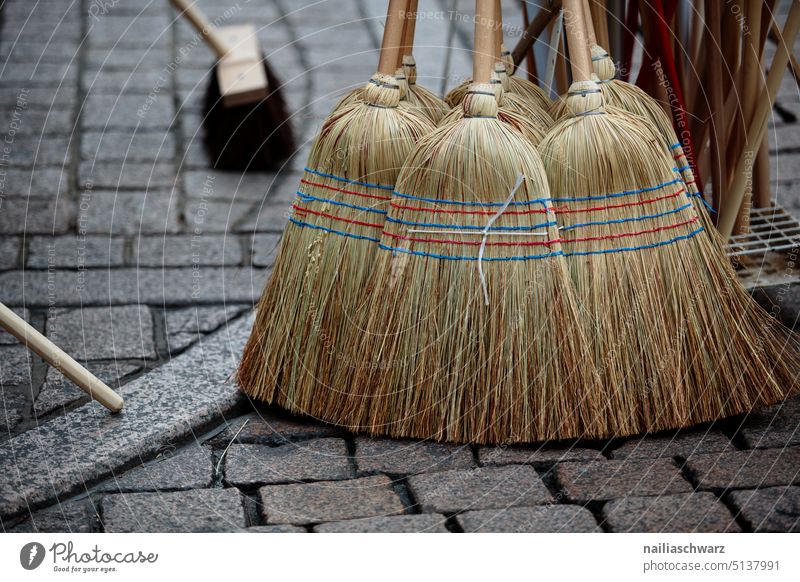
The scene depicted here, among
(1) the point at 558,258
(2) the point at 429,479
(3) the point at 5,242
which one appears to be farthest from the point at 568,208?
(3) the point at 5,242

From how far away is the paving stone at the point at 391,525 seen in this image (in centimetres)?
189

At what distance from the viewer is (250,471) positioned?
2.10 meters

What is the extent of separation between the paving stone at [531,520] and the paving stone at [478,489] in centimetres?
3

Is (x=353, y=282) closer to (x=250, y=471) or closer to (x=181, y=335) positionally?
(x=250, y=471)

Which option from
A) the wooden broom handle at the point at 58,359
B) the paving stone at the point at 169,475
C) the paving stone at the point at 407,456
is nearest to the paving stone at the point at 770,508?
the paving stone at the point at 407,456

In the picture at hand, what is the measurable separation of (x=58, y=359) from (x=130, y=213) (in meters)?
1.13

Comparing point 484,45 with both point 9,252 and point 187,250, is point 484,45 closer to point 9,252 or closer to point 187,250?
point 187,250

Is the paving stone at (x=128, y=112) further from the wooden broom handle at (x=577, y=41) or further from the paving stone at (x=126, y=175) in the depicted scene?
the wooden broom handle at (x=577, y=41)

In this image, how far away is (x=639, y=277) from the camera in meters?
2.07

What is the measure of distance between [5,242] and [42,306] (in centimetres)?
40

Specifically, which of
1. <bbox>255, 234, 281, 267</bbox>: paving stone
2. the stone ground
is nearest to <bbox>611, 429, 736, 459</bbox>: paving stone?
the stone ground

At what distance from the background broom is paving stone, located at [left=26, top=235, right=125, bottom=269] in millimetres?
605

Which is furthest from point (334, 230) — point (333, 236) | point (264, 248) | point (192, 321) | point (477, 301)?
point (264, 248)

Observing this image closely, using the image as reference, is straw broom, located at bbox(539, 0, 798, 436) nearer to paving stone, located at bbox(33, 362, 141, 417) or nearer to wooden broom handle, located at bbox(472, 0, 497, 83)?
wooden broom handle, located at bbox(472, 0, 497, 83)
